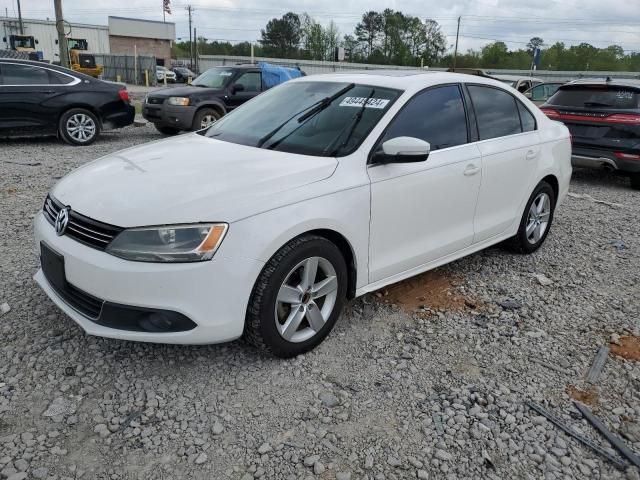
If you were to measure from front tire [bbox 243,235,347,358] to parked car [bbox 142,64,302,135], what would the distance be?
8242 millimetres

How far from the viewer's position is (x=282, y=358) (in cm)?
309

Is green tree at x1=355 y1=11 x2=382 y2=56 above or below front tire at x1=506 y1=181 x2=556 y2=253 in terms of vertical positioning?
above

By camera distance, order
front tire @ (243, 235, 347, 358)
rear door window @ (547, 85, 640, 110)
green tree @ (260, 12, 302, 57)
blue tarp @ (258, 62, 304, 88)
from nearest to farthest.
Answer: front tire @ (243, 235, 347, 358) → rear door window @ (547, 85, 640, 110) → blue tarp @ (258, 62, 304, 88) → green tree @ (260, 12, 302, 57)

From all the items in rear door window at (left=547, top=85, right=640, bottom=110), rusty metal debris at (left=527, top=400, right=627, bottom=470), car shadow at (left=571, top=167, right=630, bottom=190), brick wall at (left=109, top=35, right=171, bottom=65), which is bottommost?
rusty metal debris at (left=527, top=400, right=627, bottom=470)

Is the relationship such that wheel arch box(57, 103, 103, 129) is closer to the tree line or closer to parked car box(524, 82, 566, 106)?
parked car box(524, 82, 566, 106)

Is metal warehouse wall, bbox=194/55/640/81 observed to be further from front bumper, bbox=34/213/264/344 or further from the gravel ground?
front bumper, bbox=34/213/264/344

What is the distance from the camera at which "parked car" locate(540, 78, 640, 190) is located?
7668 millimetres

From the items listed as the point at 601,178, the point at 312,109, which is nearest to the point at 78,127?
the point at 312,109

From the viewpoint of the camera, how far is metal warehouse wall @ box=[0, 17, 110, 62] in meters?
59.0

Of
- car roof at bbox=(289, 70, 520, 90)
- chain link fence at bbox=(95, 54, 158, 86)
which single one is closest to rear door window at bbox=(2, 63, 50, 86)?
car roof at bbox=(289, 70, 520, 90)

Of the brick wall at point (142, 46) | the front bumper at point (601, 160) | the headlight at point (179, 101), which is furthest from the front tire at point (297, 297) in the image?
the brick wall at point (142, 46)

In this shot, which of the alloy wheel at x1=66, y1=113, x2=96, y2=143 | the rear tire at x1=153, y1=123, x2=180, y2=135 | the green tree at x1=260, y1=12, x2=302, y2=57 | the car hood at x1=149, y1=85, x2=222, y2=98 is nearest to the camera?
the alloy wheel at x1=66, y1=113, x2=96, y2=143

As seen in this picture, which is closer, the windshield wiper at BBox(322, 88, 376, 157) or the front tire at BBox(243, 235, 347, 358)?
the front tire at BBox(243, 235, 347, 358)

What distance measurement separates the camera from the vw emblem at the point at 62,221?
2.87 meters
